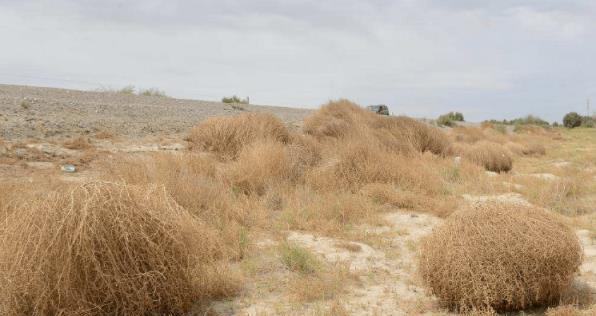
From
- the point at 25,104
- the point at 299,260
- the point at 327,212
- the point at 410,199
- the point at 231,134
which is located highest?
the point at 25,104

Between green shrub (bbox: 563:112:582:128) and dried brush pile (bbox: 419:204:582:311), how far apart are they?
3751cm

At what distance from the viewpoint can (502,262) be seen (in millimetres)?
4469

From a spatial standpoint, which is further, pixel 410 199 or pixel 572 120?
pixel 572 120

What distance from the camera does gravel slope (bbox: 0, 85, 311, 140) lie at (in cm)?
1126

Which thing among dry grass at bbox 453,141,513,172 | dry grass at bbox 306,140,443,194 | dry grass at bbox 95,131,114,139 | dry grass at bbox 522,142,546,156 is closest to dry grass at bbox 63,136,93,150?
dry grass at bbox 95,131,114,139

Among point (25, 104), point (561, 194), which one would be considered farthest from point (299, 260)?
point (25, 104)

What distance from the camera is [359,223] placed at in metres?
7.50

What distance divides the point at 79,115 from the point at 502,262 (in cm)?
Answer: 1107

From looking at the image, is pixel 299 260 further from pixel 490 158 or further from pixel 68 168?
pixel 490 158

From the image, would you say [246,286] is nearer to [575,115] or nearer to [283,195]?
[283,195]

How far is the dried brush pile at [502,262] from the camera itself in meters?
4.45

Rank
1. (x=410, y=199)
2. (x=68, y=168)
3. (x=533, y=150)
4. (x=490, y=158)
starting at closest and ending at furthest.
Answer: (x=410, y=199)
(x=68, y=168)
(x=490, y=158)
(x=533, y=150)

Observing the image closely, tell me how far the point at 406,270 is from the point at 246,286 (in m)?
1.69

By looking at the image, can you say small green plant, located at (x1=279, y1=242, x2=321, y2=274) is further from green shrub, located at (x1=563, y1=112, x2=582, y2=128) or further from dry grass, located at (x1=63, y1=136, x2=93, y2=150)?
green shrub, located at (x1=563, y1=112, x2=582, y2=128)
